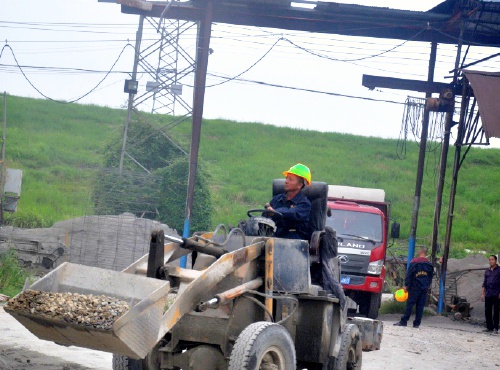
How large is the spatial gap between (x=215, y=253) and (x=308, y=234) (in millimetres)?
1682

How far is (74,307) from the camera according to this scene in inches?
273

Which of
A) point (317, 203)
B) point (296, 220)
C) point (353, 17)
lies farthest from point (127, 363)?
point (353, 17)

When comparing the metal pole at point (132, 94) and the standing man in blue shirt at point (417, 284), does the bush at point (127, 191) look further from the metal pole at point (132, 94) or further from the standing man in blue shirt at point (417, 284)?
the standing man in blue shirt at point (417, 284)

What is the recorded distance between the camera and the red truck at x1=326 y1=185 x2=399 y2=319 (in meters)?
20.3

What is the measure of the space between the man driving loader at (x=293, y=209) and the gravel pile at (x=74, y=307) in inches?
118

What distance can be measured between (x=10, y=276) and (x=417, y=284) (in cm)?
931

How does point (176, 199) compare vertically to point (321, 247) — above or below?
below

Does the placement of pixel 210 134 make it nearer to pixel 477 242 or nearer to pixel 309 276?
pixel 477 242

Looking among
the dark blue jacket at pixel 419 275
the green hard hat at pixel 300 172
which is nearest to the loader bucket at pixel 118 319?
the green hard hat at pixel 300 172

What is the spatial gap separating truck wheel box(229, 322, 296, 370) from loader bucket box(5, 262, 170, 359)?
807 mm

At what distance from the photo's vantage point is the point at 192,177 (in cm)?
2159

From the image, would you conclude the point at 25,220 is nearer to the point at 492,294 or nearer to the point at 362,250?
the point at 362,250

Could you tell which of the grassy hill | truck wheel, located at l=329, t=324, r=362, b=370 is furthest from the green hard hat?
the grassy hill

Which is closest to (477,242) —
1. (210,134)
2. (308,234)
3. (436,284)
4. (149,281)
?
(436,284)
